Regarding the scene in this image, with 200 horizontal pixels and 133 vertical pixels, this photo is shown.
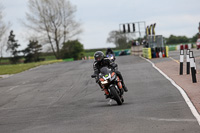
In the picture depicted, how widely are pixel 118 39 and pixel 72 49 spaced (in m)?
41.5

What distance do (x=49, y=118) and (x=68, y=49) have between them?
80181mm

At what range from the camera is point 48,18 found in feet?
265

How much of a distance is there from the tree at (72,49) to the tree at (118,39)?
74.8 feet

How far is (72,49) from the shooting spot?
9250cm

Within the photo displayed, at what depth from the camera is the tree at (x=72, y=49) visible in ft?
293

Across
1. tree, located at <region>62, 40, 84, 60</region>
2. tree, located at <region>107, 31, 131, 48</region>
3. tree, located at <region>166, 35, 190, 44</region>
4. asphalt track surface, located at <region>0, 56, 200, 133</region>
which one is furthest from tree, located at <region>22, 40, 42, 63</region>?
asphalt track surface, located at <region>0, 56, 200, 133</region>

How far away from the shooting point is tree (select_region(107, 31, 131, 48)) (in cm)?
12463

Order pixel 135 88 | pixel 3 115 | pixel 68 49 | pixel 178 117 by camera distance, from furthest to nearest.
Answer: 1. pixel 68 49
2. pixel 135 88
3. pixel 3 115
4. pixel 178 117

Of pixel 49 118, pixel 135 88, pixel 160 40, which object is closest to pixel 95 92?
pixel 135 88

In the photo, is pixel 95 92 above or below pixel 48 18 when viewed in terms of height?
below

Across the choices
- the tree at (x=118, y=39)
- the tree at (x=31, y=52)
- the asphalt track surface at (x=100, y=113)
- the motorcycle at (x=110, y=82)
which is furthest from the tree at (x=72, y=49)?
the motorcycle at (x=110, y=82)

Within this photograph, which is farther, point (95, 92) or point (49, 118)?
point (95, 92)

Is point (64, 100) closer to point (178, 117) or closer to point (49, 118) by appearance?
point (49, 118)

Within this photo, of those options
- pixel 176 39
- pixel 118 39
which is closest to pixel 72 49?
pixel 176 39
